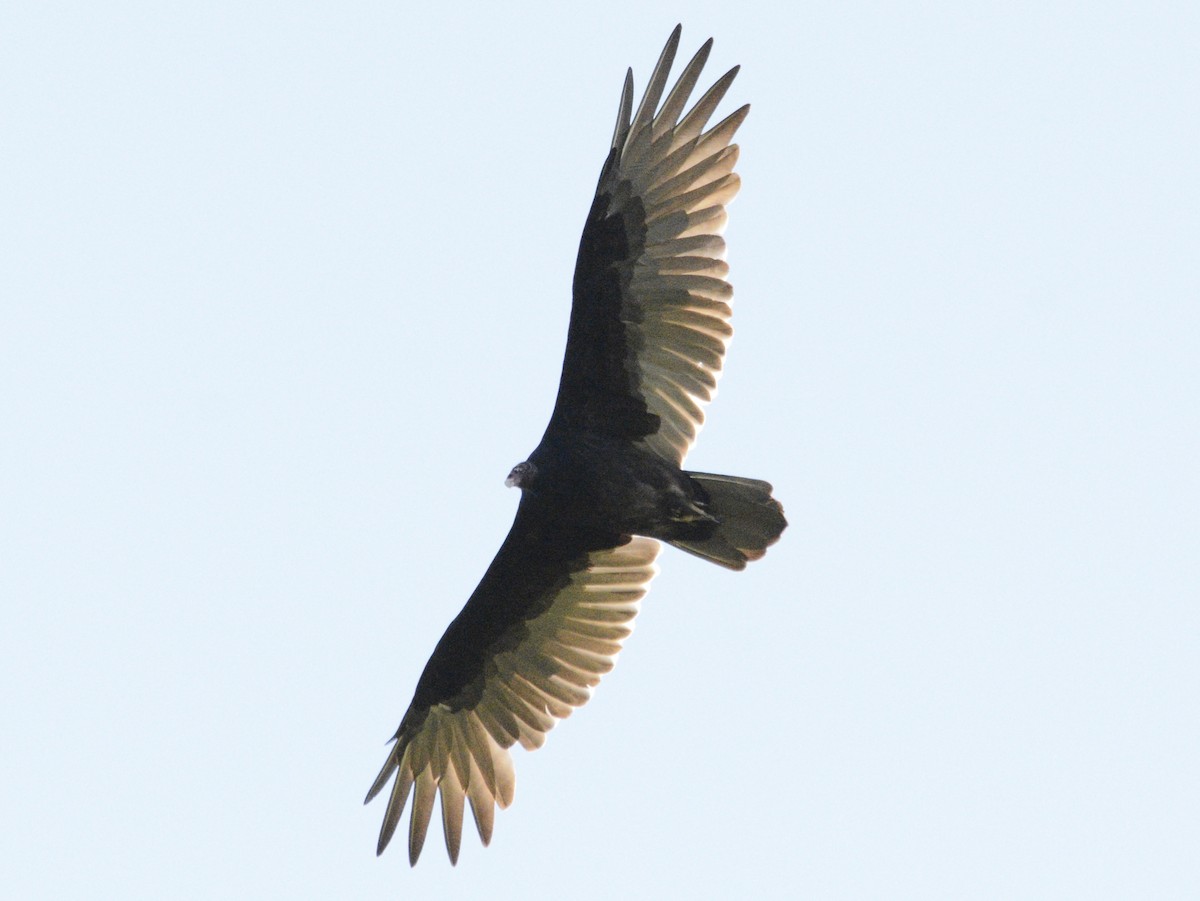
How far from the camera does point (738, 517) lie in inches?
336

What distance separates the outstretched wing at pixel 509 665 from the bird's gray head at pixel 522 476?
0.67 m

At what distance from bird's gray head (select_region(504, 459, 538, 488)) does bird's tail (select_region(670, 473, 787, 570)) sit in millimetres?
794

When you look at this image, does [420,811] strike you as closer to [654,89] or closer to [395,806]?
[395,806]

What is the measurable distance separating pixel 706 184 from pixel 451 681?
124 inches

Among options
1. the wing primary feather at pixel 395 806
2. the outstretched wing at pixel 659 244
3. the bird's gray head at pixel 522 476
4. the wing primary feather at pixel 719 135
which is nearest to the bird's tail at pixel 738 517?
the outstretched wing at pixel 659 244

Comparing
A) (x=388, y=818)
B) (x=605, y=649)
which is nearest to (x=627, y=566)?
(x=605, y=649)

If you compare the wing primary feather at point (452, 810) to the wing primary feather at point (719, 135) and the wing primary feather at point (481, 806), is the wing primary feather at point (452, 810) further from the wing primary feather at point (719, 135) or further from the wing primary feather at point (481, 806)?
the wing primary feather at point (719, 135)

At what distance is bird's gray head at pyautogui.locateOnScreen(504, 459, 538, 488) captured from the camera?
8.51 meters

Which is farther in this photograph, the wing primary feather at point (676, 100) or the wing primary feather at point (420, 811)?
the wing primary feather at point (420, 811)

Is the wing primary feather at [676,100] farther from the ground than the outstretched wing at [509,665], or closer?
farther from the ground

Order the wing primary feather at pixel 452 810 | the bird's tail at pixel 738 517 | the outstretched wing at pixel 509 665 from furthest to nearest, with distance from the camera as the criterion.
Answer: the outstretched wing at pixel 509 665 → the wing primary feather at pixel 452 810 → the bird's tail at pixel 738 517

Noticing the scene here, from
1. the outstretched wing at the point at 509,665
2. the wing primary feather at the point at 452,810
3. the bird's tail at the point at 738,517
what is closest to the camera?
the bird's tail at the point at 738,517

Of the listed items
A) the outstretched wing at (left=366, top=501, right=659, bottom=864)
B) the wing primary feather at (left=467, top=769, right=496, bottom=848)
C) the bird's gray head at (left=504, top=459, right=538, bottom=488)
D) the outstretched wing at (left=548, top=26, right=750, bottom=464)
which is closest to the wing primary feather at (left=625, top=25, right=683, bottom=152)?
the outstretched wing at (left=548, top=26, right=750, bottom=464)

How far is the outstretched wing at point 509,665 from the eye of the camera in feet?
30.3
